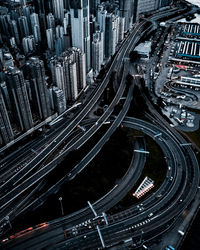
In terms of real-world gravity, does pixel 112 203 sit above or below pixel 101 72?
below

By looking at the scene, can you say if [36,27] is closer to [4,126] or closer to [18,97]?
[18,97]

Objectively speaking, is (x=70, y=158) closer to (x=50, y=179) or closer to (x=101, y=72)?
(x=50, y=179)

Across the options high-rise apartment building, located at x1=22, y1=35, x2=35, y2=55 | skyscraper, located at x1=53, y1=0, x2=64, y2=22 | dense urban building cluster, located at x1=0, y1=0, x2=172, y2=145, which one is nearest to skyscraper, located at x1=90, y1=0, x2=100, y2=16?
dense urban building cluster, located at x1=0, y1=0, x2=172, y2=145

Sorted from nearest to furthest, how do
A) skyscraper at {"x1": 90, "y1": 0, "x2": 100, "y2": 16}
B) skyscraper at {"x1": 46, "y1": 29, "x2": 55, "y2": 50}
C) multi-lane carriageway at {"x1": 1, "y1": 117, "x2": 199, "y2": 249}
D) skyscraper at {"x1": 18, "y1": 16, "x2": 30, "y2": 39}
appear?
multi-lane carriageway at {"x1": 1, "y1": 117, "x2": 199, "y2": 249} < skyscraper at {"x1": 46, "y1": 29, "x2": 55, "y2": 50} < skyscraper at {"x1": 18, "y1": 16, "x2": 30, "y2": 39} < skyscraper at {"x1": 90, "y1": 0, "x2": 100, "y2": 16}

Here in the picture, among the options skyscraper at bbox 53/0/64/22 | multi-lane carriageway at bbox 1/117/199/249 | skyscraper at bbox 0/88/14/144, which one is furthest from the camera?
skyscraper at bbox 53/0/64/22

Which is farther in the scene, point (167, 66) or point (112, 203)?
point (167, 66)

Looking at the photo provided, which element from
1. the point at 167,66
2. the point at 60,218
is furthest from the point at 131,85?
the point at 60,218

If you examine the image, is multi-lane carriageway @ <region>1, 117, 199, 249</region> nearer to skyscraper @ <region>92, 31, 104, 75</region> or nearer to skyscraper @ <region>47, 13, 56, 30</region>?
skyscraper @ <region>92, 31, 104, 75</region>
